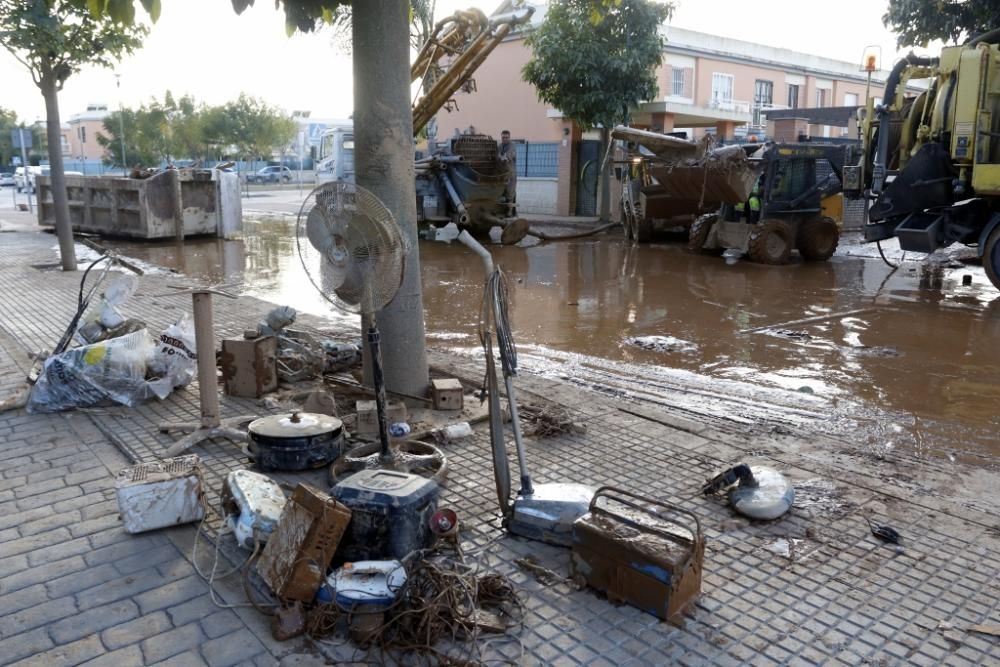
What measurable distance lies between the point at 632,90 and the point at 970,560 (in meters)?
17.9

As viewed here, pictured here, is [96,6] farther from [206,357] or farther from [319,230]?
[206,357]

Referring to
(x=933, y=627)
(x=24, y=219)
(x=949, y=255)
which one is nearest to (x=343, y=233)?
(x=933, y=627)

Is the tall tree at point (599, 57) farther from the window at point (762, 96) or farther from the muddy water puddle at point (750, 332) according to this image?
the window at point (762, 96)

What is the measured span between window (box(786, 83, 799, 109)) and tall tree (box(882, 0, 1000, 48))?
19.1 m

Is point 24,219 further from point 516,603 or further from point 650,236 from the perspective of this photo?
point 516,603

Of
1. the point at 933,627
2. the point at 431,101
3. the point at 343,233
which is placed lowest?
the point at 933,627

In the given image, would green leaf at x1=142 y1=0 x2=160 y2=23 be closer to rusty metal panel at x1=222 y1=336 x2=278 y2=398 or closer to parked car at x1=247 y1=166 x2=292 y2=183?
rusty metal panel at x1=222 y1=336 x2=278 y2=398

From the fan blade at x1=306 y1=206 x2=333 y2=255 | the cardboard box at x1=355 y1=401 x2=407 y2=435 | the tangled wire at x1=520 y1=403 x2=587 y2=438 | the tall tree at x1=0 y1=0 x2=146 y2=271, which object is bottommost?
the tangled wire at x1=520 y1=403 x2=587 y2=438

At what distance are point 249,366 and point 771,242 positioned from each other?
10.6 m

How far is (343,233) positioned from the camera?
4270mm

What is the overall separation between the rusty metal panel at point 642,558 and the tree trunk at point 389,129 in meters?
2.44

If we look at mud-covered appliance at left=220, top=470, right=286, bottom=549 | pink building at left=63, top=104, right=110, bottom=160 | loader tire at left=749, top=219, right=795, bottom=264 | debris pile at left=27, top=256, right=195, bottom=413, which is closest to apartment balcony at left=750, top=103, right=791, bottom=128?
loader tire at left=749, top=219, right=795, bottom=264

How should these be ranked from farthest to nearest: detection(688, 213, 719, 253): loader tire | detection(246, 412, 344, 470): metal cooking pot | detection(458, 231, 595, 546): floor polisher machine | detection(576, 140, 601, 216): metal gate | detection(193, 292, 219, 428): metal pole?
detection(576, 140, 601, 216): metal gate → detection(688, 213, 719, 253): loader tire → detection(193, 292, 219, 428): metal pole → detection(246, 412, 344, 470): metal cooking pot → detection(458, 231, 595, 546): floor polisher machine

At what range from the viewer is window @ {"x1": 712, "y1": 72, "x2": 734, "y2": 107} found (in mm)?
30484
